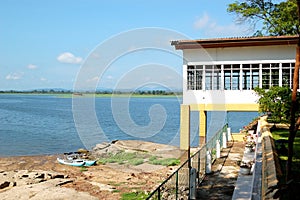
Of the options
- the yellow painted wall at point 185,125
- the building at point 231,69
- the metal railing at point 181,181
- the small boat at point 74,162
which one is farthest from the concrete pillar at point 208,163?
the small boat at point 74,162

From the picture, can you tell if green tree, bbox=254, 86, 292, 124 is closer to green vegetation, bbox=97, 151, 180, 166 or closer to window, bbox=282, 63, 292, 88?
window, bbox=282, 63, 292, 88

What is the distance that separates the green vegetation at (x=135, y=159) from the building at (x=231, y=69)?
5.75 m

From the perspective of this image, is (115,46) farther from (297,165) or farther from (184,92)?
(297,165)

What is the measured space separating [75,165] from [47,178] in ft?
13.0

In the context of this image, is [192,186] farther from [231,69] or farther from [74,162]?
[74,162]

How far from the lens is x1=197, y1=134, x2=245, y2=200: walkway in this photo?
10.1 meters

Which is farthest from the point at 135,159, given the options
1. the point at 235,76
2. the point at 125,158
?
the point at 235,76

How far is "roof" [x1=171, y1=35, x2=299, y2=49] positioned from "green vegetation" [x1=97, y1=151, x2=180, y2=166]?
7678mm

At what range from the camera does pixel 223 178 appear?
38.3 ft

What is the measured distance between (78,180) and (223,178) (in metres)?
9.35

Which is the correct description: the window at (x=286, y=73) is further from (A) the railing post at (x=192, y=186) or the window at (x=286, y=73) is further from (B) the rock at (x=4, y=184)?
(B) the rock at (x=4, y=184)

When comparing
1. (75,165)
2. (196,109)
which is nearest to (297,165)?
(196,109)

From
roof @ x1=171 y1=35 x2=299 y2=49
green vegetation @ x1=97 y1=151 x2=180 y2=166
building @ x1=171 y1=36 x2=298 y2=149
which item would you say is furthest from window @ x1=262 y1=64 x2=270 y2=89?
green vegetation @ x1=97 y1=151 x2=180 y2=166

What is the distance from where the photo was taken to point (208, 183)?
11289 mm
